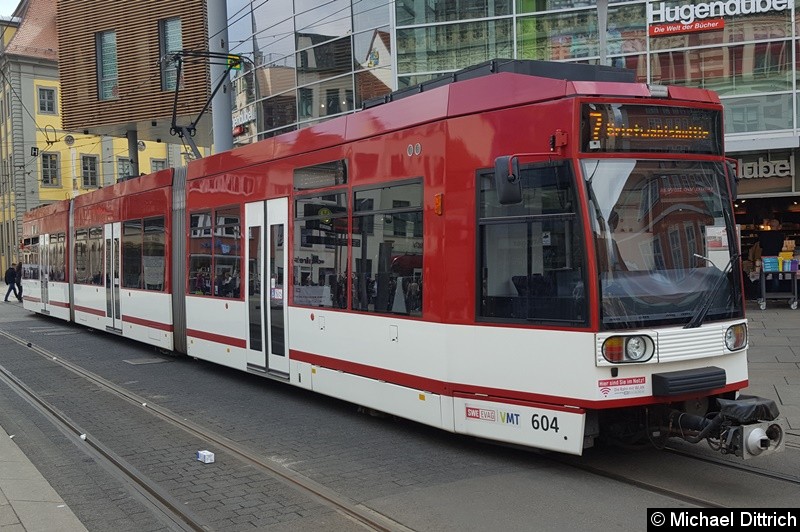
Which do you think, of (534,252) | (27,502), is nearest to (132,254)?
(27,502)

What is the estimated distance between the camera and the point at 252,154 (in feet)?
35.5

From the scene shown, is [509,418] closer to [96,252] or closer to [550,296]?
[550,296]

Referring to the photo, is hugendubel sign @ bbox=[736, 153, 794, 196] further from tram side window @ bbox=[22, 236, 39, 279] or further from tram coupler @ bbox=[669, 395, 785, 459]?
tram side window @ bbox=[22, 236, 39, 279]

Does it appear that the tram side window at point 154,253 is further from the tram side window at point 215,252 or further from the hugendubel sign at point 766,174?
the hugendubel sign at point 766,174

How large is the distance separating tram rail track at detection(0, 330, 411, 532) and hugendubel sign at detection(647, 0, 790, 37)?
49.6ft

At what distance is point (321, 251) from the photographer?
902 centimetres

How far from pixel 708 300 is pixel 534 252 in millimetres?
1495

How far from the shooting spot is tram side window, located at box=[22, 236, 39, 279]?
2426 cm

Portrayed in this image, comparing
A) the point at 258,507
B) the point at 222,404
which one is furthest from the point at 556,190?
the point at 222,404

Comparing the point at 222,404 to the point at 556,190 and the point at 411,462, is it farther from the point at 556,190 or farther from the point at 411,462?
the point at 556,190

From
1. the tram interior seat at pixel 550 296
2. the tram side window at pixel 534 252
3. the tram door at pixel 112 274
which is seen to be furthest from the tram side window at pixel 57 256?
the tram interior seat at pixel 550 296

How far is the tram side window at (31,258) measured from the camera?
2426 centimetres

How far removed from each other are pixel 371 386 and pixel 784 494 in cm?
397

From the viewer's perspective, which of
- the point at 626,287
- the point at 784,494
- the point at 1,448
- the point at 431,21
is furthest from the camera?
the point at 431,21
